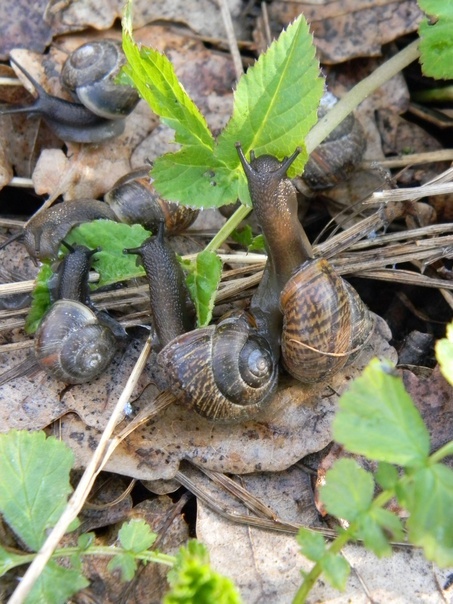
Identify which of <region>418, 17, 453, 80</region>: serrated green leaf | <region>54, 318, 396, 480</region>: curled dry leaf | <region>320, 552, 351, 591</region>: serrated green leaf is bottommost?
<region>54, 318, 396, 480</region>: curled dry leaf

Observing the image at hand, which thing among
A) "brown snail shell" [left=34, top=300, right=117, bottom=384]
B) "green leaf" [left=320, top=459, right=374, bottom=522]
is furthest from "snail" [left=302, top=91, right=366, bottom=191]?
"green leaf" [left=320, top=459, right=374, bottom=522]

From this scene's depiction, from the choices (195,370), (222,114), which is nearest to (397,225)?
(222,114)

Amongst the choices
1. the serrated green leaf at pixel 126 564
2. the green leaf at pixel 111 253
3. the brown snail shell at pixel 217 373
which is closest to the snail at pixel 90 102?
the green leaf at pixel 111 253

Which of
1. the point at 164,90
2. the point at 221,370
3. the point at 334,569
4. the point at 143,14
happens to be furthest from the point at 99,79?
the point at 334,569

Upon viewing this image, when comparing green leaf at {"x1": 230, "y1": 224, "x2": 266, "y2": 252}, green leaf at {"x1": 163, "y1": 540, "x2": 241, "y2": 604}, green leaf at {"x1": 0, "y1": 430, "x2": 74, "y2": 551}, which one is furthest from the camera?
green leaf at {"x1": 230, "y1": 224, "x2": 266, "y2": 252}

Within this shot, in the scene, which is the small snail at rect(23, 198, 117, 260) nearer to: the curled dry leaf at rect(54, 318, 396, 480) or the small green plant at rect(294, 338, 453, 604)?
the curled dry leaf at rect(54, 318, 396, 480)

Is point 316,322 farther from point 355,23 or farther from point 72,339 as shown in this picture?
point 355,23

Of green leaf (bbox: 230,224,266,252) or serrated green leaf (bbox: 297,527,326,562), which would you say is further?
green leaf (bbox: 230,224,266,252)

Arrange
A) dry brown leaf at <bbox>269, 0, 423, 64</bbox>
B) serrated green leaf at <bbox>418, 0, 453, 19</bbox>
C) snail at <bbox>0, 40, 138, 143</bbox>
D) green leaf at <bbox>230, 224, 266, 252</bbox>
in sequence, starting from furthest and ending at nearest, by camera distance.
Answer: dry brown leaf at <bbox>269, 0, 423, 64</bbox>
snail at <bbox>0, 40, 138, 143</bbox>
green leaf at <bbox>230, 224, 266, 252</bbox>
serrated green leaf at <bbox>418, 0, 453, 19</bbox>
